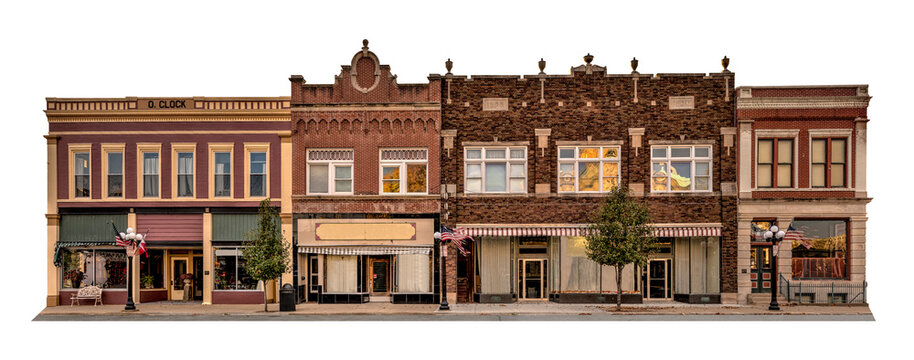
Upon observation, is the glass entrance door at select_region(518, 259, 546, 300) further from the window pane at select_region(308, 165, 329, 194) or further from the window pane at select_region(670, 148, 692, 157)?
the window pane at select_region(308, 165, 329, 194)

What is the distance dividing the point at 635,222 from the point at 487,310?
631 centimetres

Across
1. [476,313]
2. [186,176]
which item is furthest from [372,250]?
[186,176]

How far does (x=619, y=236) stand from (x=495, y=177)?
5.68m

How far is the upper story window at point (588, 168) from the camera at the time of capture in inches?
1231

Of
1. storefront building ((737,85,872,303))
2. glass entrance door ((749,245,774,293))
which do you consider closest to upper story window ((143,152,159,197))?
storefront building ((737,85,872,303))

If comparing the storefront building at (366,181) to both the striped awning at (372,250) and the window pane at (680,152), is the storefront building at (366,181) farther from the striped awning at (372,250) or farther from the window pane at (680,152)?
the window pane at (680,152)

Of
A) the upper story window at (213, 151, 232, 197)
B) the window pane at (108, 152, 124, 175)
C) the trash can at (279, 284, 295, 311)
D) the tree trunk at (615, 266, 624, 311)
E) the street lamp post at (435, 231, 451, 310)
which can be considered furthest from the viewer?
the window pane at (108, 152, 124, 175)

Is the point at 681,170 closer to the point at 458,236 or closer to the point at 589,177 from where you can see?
the point at 589,177

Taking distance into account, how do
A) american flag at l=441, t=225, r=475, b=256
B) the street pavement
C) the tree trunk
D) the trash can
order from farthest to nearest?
american flag at l=441, t=225, r=475, b=256, the trash can, the tree trunk, the street pavement

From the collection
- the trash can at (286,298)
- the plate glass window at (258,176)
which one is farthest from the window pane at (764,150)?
the plate glass window at (258,176)

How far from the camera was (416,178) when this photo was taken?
1241 inches

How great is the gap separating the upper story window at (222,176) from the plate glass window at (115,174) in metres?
3.73

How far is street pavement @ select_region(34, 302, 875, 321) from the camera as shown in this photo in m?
27.3

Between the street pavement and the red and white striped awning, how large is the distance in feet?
8.99
